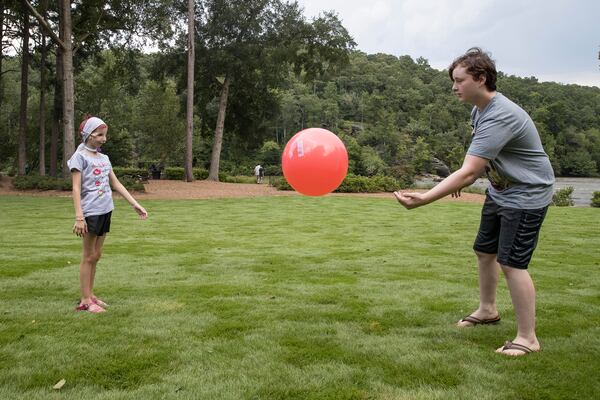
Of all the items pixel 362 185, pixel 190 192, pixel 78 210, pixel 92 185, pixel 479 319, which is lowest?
pixel 190 192

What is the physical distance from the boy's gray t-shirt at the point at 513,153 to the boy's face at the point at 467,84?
113mm

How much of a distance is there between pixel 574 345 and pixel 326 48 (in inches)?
1090

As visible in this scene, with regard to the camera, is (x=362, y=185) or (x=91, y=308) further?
(x=362, y=185)

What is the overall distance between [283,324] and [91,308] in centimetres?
170

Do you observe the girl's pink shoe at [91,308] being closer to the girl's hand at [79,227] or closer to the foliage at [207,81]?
the girl's hand at [79,227]

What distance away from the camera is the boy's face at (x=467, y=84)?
11.1ft

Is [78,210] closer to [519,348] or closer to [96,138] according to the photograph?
[96,138]

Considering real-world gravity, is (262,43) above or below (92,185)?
above

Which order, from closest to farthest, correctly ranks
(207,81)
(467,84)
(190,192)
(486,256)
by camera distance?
(467,84), (486,256), (190,192), (207,81)

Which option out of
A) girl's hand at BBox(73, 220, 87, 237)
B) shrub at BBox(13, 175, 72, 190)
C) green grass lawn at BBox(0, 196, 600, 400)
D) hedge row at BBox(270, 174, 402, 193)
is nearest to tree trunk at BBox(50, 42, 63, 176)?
shrub at BBox(13, 175, 72, 190)

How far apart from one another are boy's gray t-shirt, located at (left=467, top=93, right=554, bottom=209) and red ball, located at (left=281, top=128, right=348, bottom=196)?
1780 mm

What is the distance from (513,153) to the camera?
3.34m

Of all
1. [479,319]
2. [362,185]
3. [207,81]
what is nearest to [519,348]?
[479,319]

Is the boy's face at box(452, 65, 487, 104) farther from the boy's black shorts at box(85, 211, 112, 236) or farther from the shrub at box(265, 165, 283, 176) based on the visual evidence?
the shrub at box(265, 165, 283, 176)
